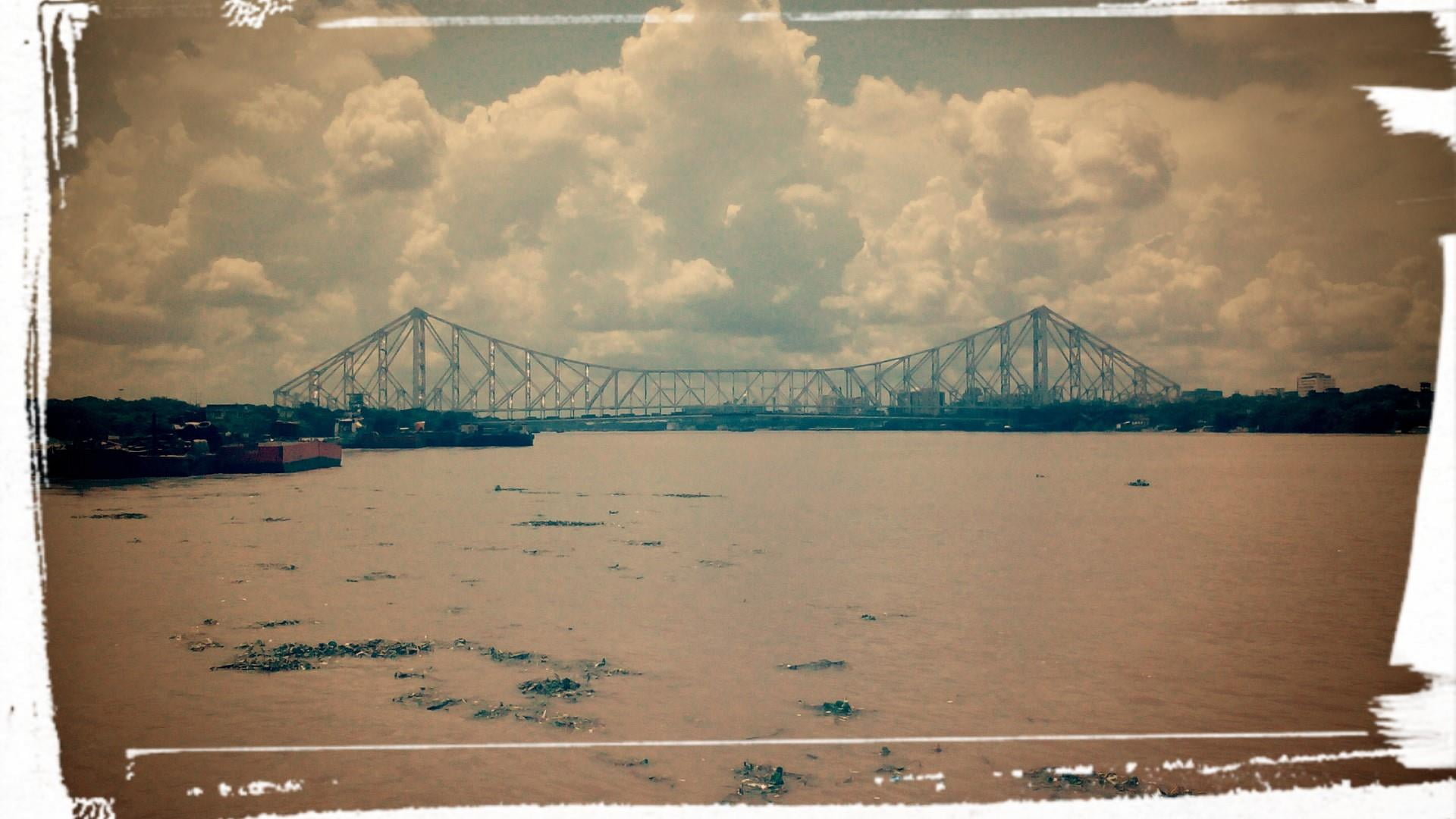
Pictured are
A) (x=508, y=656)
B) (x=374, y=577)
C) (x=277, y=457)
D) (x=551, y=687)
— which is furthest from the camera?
(x=277, y=457)

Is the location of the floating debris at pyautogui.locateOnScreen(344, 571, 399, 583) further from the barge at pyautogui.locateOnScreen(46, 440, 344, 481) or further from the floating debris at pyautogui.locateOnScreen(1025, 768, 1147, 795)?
the barge at pyautogui.locateOnScreen(46, 440, 344, 481)

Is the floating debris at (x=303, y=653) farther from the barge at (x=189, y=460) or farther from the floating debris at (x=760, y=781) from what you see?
the barge at (x=189, y=460)

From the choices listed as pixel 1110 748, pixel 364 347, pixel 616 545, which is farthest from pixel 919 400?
pixel 1110 748

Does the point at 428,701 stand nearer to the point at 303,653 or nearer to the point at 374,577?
the point at 303,653

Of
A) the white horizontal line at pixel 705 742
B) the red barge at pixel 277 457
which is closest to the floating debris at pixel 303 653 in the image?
the white horizontal line at pixel 705 742

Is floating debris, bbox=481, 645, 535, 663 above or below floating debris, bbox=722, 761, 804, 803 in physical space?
above

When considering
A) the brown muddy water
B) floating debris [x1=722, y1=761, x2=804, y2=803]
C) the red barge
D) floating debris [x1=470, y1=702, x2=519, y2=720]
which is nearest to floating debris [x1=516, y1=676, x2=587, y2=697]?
the brown muddy water

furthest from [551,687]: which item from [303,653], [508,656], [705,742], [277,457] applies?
[277,457]

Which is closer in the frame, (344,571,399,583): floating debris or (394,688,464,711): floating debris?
(394,688,464,711): floating debris
